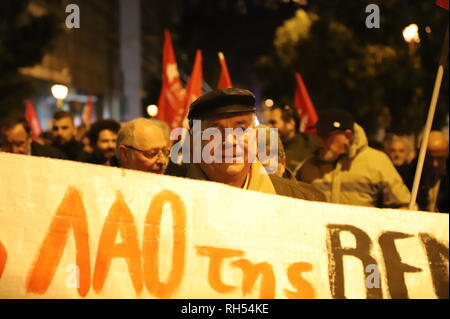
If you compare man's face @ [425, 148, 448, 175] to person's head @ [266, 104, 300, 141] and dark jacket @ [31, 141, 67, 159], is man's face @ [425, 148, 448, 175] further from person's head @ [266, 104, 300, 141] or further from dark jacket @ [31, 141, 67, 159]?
dark jacket @ [31, 141, 67, 159]

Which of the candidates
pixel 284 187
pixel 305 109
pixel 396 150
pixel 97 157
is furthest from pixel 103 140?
pixel 305 109

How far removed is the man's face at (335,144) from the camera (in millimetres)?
5168

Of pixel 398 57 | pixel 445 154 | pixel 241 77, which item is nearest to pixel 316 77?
pixel 398 57

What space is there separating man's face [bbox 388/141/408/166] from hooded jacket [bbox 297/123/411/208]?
2.29 meters

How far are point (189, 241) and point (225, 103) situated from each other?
74 centimetres

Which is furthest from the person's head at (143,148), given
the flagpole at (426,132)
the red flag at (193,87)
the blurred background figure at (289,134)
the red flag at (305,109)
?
the red flag at (305,109)

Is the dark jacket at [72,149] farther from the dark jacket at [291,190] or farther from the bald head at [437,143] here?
the dark jacket at [291,190]

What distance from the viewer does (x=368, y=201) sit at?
509 cm

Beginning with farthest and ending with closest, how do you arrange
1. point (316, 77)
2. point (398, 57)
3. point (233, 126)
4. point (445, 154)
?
point (316, 77)
point (398, 57)
point (445, 154)
point (233, 126)

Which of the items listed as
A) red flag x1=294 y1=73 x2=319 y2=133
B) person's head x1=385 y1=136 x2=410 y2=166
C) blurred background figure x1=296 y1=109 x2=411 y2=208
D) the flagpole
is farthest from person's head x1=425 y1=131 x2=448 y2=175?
red flag x1=294 y1=73 x2=319 y2=133

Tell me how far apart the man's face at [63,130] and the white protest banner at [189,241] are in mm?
5328

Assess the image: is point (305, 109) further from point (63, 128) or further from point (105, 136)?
point (105, 136)

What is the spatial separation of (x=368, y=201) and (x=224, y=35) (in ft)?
178
